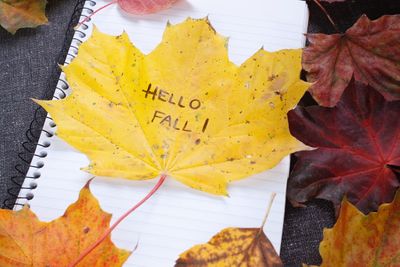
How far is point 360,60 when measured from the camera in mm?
517

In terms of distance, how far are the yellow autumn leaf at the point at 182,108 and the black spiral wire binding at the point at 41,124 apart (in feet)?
0.18

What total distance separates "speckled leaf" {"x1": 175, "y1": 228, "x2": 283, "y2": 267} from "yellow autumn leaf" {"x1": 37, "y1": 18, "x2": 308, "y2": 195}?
0.04 metres

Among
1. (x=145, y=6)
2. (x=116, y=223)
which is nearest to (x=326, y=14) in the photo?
(x=145, y=6)

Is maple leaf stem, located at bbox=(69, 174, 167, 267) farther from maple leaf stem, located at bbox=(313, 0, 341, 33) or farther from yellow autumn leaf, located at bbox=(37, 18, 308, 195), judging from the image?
maple leaf stem, located at bbox=(313, 0, 341, 33)

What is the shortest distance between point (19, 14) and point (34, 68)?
0.06m

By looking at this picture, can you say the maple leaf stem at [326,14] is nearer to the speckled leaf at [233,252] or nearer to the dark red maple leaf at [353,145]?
the dark red maple leaf at [353,145]

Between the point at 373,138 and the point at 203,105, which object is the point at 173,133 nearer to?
the point at 203,105

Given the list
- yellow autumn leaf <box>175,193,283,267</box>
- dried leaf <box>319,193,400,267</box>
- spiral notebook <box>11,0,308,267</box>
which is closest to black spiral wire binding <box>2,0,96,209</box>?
spiral notebook <box>11,0,308,267</box>

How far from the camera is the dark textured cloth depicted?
529mm

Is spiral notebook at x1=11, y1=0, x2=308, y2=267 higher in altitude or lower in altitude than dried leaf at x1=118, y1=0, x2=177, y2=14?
lower

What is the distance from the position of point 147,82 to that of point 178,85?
0.09 feet

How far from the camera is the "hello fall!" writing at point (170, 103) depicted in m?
0.49

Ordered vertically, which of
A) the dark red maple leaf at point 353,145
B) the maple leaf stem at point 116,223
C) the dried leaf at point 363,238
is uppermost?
the dark red maple leaf at point 353,145

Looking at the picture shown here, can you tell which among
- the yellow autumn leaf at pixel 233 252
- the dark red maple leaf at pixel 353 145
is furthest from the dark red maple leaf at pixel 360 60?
the yellow autumn leaf at pixel 233 252
